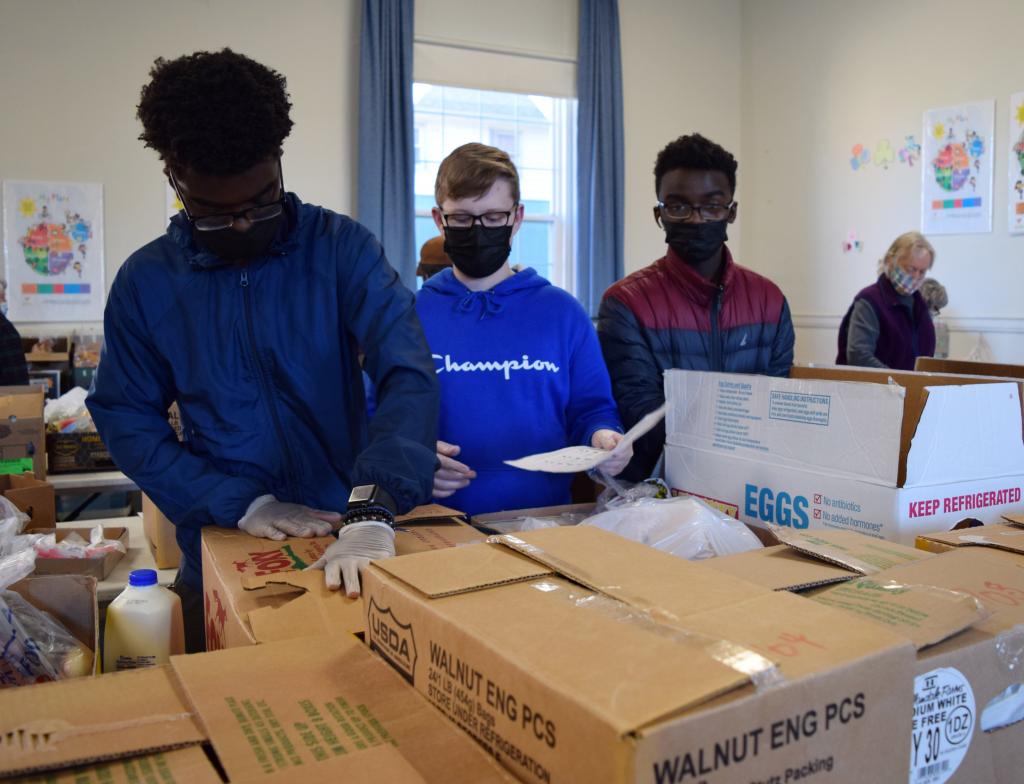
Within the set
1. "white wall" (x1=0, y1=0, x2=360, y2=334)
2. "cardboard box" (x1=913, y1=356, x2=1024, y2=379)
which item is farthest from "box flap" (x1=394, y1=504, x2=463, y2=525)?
"white wall" (x1=0, y1=0, x2=360, y2=334)

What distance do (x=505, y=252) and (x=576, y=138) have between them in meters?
4.69

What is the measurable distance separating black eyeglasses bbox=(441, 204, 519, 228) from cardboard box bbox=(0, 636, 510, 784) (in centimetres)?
129

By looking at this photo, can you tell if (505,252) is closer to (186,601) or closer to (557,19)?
(186,601)

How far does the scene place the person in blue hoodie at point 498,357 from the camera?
6.19ft

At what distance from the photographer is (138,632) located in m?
1.15

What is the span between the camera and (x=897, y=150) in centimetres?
552

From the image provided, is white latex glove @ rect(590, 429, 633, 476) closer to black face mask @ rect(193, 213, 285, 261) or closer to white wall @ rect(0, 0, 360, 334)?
black face mask @ rect(193, 213, 285, 261)

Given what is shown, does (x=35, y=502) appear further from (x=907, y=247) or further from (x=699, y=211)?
(x=907, y=247)

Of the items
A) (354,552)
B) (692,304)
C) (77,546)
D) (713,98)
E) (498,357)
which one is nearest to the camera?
(354,552)

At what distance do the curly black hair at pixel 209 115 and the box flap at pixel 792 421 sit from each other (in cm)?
87

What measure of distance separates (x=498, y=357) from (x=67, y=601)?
1.00 metres

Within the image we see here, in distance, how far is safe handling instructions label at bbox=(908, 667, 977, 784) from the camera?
2.39 feet

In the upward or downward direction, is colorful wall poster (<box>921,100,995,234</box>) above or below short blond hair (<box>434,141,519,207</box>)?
above

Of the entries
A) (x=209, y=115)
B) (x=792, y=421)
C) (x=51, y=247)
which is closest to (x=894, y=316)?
(x=792, y=421)
